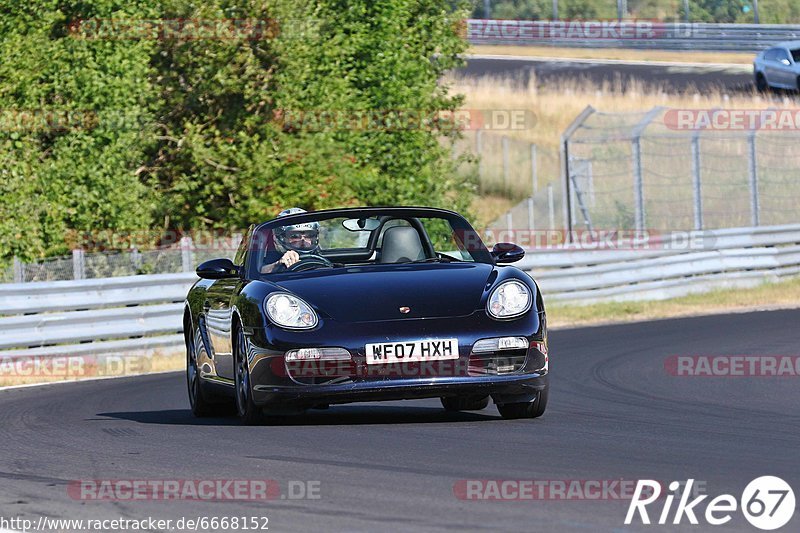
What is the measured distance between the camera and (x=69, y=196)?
2205 centimetres

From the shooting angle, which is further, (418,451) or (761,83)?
(761,83)

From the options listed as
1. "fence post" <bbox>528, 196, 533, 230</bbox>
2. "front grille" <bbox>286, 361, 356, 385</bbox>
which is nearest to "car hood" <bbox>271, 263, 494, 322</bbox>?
"front grille" <bbox>286, 361, 356, 385</bbox>

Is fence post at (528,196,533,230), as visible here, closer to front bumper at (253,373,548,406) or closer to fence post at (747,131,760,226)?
fence post at (747,131,760,226)

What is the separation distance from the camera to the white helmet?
9914mm

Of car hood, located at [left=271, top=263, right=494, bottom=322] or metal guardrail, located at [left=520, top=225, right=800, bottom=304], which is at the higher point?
car hood, located at [left=271, top=263, right=494, bottom=322]

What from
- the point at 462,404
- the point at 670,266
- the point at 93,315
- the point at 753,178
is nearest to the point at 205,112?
the point at 670,266

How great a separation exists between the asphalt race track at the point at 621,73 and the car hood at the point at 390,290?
119 ft

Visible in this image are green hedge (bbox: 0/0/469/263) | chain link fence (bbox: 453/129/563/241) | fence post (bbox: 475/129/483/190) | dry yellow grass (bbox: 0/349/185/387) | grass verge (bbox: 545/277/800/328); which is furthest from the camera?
fence post (bbox: 475/129/483/190)

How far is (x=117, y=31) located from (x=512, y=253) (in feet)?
46.0

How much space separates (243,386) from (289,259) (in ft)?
3.06

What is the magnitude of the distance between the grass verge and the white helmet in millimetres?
10918

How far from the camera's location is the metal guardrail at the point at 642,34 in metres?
54.1

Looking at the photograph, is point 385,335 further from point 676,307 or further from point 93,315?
point 676,307

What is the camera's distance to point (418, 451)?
7625mm
